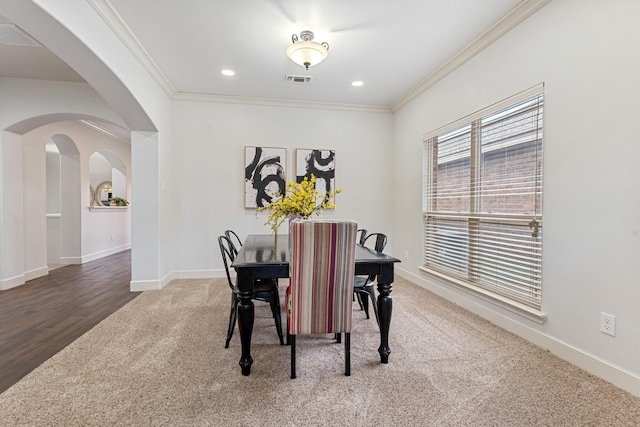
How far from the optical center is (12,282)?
13.0ft

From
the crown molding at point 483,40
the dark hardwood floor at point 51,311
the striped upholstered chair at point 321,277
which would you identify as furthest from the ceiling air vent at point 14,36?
the crown molding at point 483,40

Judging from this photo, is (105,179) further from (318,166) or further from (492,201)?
(492,201)

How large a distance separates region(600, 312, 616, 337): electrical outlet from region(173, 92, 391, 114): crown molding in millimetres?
3906

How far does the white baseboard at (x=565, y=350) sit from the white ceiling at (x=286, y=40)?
8.49 feet

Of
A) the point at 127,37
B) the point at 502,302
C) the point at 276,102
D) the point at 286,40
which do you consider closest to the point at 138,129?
the point at 127,37

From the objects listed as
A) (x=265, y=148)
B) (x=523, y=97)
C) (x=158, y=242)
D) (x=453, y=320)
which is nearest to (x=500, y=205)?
(x=523, y=97)

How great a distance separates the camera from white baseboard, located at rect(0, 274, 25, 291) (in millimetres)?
3863

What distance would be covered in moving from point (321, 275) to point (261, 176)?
Answer: 9.96ft

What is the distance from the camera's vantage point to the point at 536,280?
2.42 m

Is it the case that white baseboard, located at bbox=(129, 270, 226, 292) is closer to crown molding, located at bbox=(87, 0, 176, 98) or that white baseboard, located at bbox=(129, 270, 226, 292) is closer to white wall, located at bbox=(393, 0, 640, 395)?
crown molding, located at bbox=(87, 0, 176, 98)

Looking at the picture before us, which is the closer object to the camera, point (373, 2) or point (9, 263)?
point (373, 2)

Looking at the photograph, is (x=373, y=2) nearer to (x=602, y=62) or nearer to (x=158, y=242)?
(x=602, y=62)

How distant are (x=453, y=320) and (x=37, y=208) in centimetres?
582

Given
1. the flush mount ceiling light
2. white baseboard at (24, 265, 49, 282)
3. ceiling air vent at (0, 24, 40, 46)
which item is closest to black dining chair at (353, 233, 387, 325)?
the flush mount ceiling light
